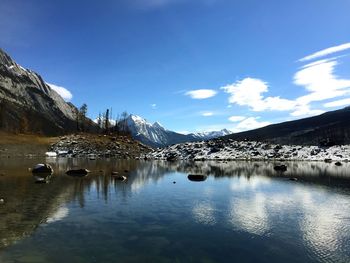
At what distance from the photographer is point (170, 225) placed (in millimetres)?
26953

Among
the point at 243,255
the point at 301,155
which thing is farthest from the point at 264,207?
the point at 301,155

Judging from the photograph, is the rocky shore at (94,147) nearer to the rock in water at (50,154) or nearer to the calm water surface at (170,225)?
the rock in water at (50,154)

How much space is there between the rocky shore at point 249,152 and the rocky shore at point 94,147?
17.3m

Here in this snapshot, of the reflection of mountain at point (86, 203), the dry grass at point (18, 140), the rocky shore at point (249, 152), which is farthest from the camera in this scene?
the dry grass at point (18, 140)

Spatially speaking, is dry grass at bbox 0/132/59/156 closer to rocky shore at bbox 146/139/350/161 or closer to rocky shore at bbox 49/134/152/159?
rocky shore at bbox 49/134/152/159

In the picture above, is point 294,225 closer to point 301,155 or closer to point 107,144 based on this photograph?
point 301,155

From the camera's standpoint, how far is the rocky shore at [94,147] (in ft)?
490

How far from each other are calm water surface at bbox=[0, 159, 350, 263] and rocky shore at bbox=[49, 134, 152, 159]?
103 meters

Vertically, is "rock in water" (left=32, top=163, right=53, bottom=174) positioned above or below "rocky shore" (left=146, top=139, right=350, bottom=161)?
below

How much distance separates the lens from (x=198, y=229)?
25.9 m

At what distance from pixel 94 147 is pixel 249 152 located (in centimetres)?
7034

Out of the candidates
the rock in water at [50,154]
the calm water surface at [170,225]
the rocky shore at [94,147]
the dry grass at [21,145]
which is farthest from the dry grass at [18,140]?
the calm water surface at [170,225]

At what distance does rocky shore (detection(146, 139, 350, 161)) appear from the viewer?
437ft

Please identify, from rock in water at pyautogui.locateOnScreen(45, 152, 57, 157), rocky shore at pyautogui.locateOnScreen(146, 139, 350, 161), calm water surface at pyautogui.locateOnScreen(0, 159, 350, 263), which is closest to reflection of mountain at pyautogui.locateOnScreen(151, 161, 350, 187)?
calm water surface at pyautogui.locateOnScreen(0, 159, 350, 263)
